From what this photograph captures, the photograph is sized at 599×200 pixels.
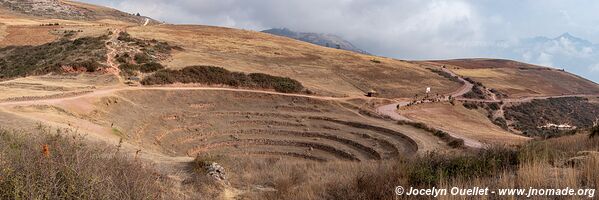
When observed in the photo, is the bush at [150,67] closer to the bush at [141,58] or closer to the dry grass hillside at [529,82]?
the bush at [141,58]

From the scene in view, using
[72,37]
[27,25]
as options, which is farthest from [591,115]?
[27,25]

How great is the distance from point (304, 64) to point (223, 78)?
976 inches

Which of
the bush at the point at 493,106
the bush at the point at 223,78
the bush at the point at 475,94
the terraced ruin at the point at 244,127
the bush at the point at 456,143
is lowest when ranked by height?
the terraced ruin at the point at 244,127

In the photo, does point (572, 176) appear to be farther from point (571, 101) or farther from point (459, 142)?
point (571, 101)

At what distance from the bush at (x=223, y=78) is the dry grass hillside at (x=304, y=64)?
276 cm

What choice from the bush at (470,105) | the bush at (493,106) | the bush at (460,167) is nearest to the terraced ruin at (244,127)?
the bush at (460,167)

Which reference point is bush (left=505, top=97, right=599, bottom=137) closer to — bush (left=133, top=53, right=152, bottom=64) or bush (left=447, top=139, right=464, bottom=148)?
bush (left=447, top=139, right=464, bottom=148)

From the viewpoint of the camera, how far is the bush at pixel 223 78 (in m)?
42.9

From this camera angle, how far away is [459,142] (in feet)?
91.6

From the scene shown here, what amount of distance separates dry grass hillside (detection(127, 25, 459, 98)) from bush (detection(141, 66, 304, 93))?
2.76 meters

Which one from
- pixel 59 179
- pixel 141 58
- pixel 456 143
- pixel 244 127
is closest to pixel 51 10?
pixel 141 58

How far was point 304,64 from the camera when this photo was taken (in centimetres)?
6869

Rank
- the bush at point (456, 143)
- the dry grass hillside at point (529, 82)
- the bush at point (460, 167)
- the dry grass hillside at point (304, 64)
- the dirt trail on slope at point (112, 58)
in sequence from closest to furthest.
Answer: the bush at point (460, 167), the bush at point (456, 143), the dirt trail on slope at point (112, 58), the dry grass hillside at point (304, 64), the dry grass hillside at point (529, 82)

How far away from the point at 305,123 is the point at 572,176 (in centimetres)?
3039
